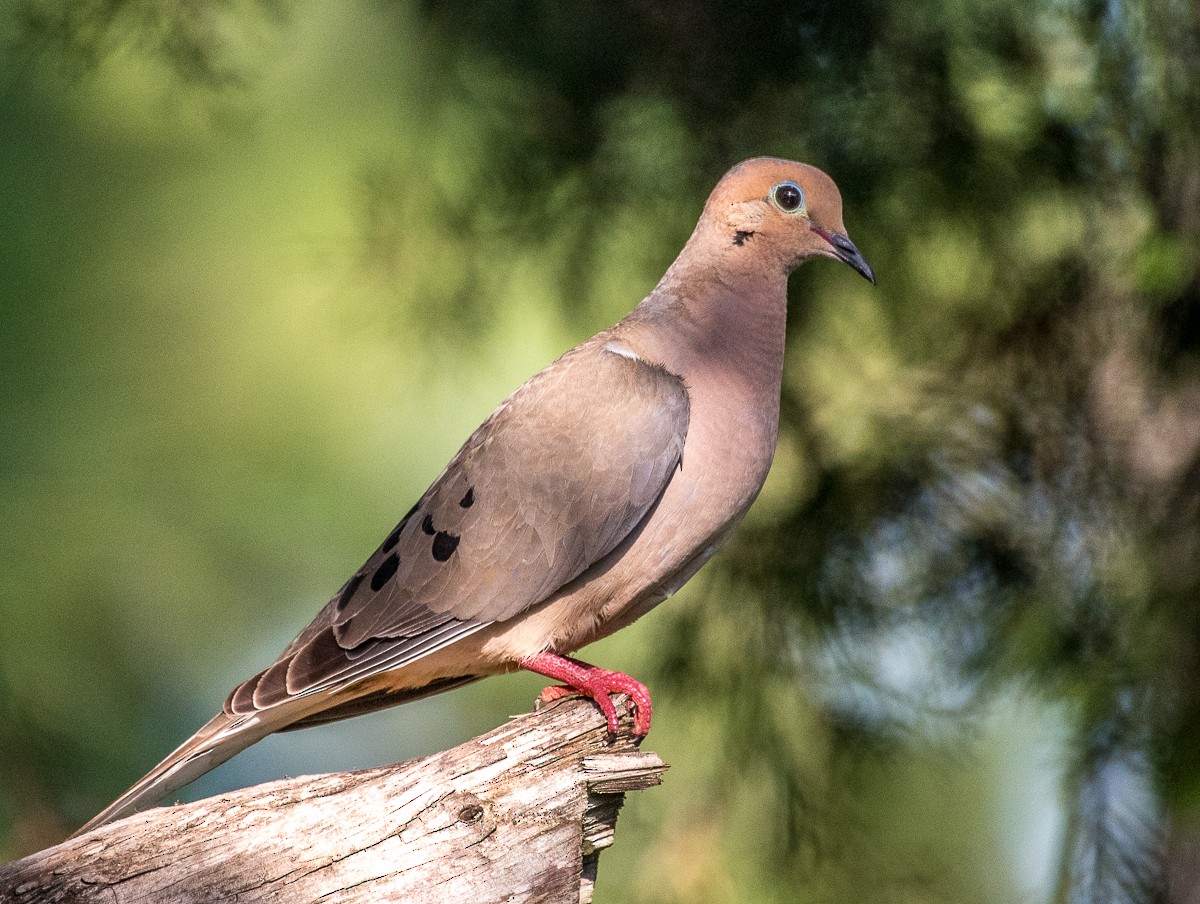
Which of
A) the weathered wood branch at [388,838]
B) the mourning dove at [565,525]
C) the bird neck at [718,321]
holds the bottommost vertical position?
the weathered wood branch at [388,838]

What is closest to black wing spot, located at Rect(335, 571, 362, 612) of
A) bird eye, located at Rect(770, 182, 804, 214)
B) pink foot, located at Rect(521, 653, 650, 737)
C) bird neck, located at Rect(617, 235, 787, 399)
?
pink foot, located at Rect(521, 653, 650, 737)

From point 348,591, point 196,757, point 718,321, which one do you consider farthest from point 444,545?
point 718,321

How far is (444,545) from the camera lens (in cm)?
274

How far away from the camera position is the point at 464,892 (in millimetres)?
2199

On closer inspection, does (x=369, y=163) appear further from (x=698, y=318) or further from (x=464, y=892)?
(x=464, y=892)

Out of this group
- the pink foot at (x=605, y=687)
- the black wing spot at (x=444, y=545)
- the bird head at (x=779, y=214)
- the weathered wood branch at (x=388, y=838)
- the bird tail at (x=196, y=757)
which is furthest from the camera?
the bird head at (x=779, y=214)

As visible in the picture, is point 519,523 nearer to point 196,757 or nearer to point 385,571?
point 385,571

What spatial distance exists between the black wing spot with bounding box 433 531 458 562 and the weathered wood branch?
45 centimetres

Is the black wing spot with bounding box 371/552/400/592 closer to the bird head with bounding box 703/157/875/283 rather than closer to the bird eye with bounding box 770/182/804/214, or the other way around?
the bird head with bounding box 703/157/875/283

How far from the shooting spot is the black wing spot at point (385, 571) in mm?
2750

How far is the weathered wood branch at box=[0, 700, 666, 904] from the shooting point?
209 centimetres

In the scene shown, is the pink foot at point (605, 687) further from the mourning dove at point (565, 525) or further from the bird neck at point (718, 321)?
the bird neck at point (718, 321)

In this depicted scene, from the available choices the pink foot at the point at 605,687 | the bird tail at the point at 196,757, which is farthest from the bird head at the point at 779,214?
the bird tail at the point at 196,757

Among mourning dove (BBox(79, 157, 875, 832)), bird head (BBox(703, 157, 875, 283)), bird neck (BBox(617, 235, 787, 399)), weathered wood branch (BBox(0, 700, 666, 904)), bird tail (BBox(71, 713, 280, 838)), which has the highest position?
bird head (BBox(703, 157, 875, 283))
